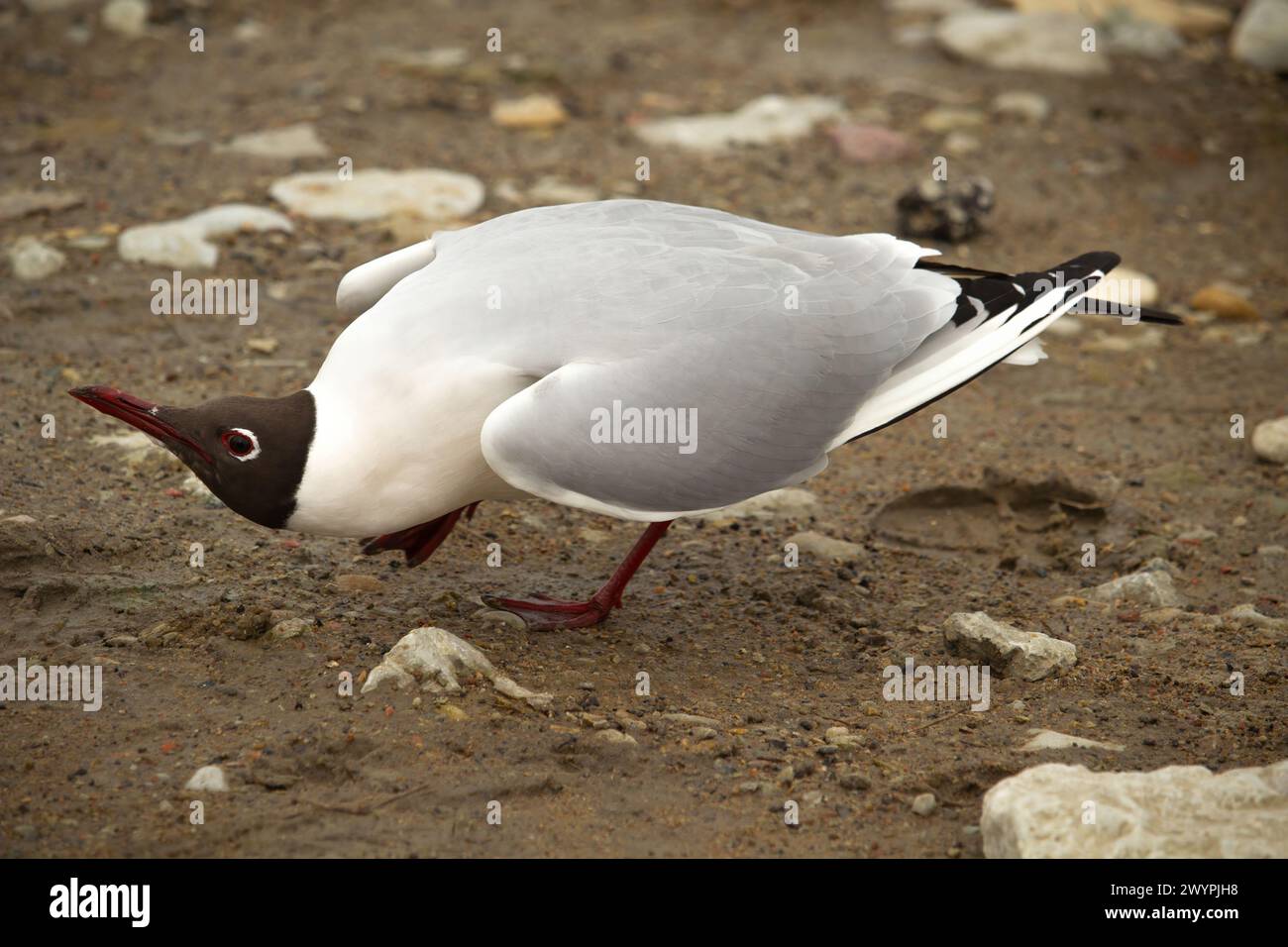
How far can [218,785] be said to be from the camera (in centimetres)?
325

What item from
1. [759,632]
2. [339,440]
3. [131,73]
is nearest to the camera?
[339,440]

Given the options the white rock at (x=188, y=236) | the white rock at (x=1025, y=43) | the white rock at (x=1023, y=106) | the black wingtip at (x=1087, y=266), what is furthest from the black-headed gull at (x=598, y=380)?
the white rock at (x=1025, y=43)

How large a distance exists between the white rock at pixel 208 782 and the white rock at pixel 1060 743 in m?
1.99

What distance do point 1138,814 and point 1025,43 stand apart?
22.6 ft

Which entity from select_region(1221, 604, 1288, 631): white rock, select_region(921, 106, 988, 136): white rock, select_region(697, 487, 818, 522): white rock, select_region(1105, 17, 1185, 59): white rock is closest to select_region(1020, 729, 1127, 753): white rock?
select_region(1221, 604, 1288, 631): white rock

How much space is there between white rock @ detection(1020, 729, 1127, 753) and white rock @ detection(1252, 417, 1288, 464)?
7.42 feet

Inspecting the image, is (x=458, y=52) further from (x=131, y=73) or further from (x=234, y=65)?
(x=131, y=73)

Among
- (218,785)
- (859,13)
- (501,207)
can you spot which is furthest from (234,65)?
(218,785)

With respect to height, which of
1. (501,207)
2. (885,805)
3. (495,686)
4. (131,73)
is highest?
(131,73)

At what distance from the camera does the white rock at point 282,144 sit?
7301 mm

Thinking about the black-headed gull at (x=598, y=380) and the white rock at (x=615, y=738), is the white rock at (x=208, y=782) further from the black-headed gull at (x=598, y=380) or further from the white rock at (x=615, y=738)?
the white rock at (x=615, y=738)

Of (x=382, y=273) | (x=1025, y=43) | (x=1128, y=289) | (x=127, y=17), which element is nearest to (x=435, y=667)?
(x=382, y=273)

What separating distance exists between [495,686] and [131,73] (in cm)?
591

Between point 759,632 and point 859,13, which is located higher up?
point 859,13
